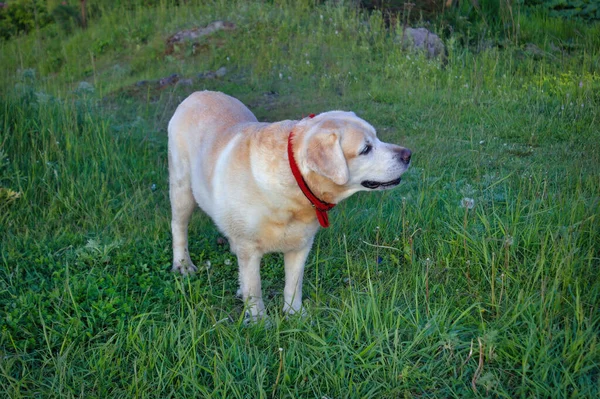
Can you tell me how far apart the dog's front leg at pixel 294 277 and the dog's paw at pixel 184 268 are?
2.49 ft

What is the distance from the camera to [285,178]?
352 cm

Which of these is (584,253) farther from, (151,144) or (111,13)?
(111,13)

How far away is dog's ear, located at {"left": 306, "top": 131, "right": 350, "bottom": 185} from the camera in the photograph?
333cm

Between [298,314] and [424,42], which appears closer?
[298,314]

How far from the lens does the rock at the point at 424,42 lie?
24.9ft

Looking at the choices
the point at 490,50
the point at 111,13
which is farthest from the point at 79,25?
the point at 490,50

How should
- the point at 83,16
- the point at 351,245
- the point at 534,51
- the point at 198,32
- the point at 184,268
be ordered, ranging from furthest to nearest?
the point at 83,16 < the point at 198,32 < the point at 534,51 < the point at 351,245 < the point at 184,268

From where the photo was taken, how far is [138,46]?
8.92 m

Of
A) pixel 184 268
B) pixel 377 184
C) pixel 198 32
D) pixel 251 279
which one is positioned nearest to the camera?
pixel 377 184

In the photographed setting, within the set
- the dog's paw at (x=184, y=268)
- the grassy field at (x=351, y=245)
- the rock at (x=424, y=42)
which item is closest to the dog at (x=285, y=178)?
the grassy field at (x=351, y=245)

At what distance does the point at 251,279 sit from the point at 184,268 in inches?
27.6

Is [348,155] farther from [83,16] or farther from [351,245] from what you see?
[83,16]

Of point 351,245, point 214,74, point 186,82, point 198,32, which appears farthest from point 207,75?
point 351,245

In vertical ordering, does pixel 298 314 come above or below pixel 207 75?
above
